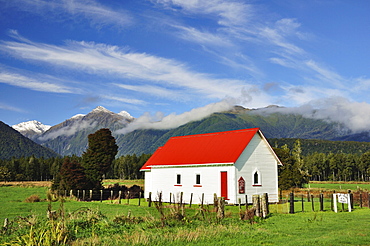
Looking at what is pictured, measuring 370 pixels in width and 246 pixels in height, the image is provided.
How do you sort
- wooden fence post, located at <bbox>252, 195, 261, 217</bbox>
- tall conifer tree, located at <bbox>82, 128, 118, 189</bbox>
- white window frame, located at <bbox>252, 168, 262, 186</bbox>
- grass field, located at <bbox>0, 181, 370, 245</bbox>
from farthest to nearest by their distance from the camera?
tall conifer tree, located at <bbox>82, 128, 118, 189</bbox> → white window frame, located at <bbox>252, 168, 262, 186</bbox> → wooden fence post, located at <bbox>252, 195, 261, 217</bbox> → grass field, located at <bbox>0, 181, 370, 245</bbox>

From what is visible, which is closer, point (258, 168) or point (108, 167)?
point (258, 168)

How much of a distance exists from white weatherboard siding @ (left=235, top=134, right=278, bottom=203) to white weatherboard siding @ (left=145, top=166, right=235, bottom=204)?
1.49 metres

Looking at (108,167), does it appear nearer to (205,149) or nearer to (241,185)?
(205,149)

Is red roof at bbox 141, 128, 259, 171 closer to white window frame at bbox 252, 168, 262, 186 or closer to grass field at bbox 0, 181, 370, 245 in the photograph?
white window frame at bbox 252, 168, 262, 186

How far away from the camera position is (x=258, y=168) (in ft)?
117

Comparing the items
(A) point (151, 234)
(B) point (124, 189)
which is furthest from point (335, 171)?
(A) point (151, 234)

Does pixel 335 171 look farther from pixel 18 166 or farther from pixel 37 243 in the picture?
pixel 37 243

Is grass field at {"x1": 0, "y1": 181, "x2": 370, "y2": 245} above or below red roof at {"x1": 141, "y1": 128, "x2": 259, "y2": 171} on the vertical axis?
below

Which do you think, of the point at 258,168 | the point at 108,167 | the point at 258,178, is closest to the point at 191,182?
the point at 258,178

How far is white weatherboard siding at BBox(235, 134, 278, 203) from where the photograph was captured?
3431 cm

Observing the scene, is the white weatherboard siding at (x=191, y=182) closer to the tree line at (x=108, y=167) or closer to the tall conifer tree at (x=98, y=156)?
the tall conifer tree at (x=98, y=156)

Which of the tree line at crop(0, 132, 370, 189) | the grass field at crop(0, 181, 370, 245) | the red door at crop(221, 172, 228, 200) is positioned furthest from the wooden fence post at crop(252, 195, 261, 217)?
the tree line at crop(0, 132, 370, 189)

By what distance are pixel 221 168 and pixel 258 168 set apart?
156 inches

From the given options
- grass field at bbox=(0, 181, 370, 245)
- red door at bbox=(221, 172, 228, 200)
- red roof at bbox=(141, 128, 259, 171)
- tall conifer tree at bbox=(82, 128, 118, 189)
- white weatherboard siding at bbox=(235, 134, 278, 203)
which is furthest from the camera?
tall conifer tree at bbox=(82, 128, 118, 189)
